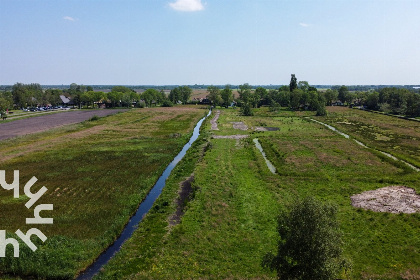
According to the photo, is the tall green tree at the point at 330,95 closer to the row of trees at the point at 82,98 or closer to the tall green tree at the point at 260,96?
the tall green tree at the point at 260,96

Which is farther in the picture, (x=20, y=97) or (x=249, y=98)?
(x=249, y=98)

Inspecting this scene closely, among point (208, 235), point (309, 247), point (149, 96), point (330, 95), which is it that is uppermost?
point (330, 95)

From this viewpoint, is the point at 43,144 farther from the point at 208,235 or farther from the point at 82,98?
the point at 82,98

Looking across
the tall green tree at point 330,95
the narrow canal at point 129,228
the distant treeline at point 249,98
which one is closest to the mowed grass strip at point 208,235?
the narrow canal at point 129,228

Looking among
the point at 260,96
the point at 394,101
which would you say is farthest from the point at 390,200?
the point at 260,96

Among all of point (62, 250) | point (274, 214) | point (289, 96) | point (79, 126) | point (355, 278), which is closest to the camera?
point (355, 278)

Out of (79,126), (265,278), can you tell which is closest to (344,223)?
(265,278)

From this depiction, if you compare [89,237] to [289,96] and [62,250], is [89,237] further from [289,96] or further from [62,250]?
[289,96]
